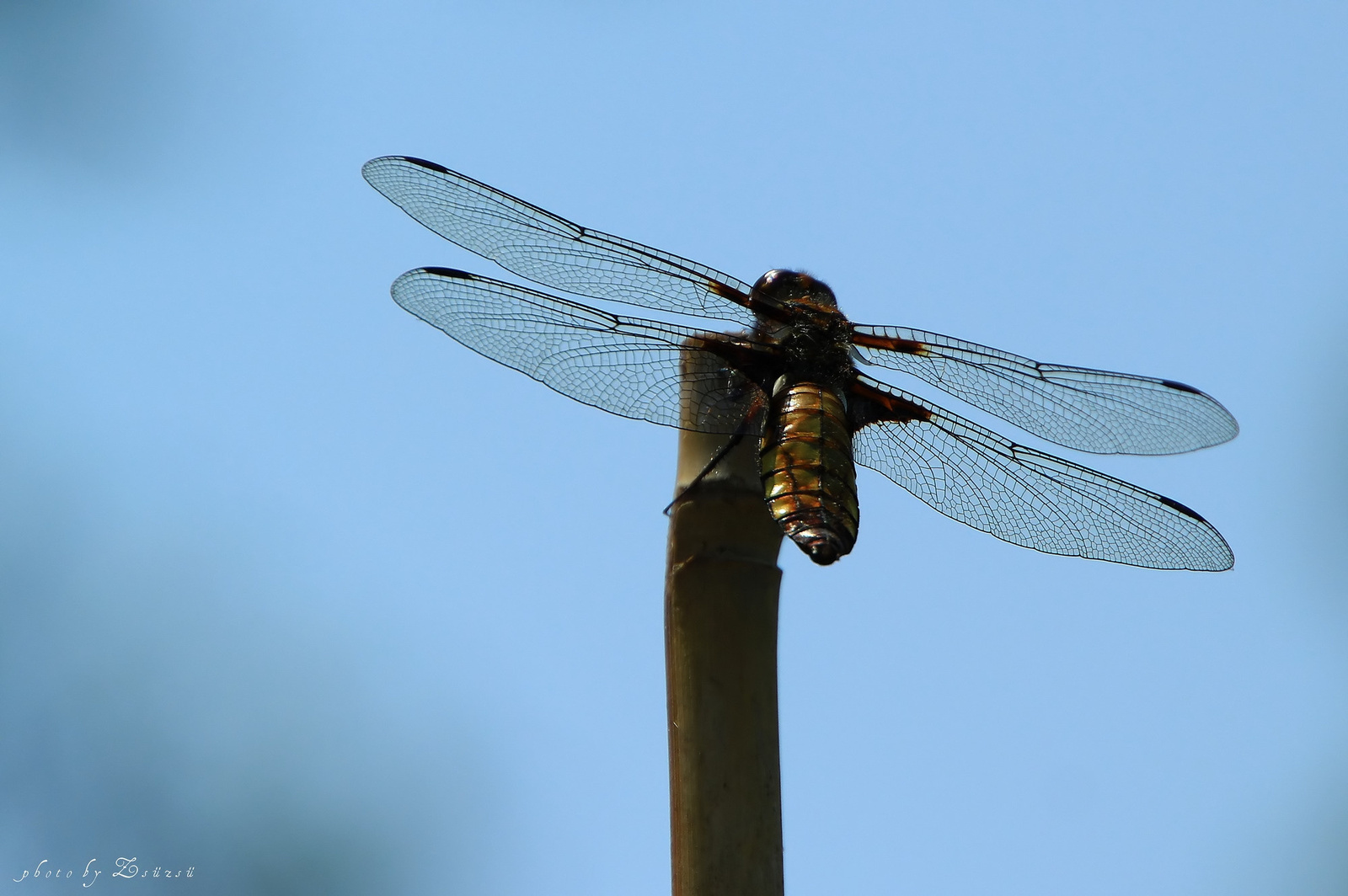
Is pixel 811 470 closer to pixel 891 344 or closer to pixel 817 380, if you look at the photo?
pixel 817 380

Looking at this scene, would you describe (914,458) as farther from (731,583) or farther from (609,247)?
(731,583)

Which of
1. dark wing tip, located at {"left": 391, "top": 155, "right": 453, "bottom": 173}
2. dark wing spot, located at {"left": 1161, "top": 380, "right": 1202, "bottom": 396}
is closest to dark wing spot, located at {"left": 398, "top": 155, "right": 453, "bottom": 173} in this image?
dark wing tip, located at {"left": 391, "top": 155, "right": 453, "bottom": 173}

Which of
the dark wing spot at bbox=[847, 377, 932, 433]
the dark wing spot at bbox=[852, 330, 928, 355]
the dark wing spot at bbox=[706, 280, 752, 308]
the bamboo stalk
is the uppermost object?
the dark wing spot at bbox=[706, 280, 752, 308]

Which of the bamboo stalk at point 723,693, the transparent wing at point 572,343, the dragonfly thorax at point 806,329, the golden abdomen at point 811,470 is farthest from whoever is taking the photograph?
the dragonfly thorax at point 806,329

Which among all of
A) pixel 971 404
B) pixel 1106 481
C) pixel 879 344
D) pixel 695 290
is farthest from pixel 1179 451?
pixel 695 290

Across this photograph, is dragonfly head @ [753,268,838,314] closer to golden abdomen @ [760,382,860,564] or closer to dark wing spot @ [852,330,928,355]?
dark wing spot @ [852,330,928,355]

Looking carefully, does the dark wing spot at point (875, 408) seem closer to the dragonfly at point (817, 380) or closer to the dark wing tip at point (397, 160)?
the dragonfly at point (817, 380)

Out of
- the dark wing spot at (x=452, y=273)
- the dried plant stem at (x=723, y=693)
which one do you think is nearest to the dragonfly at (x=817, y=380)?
the dark wing spot at (x=452, y=273)
